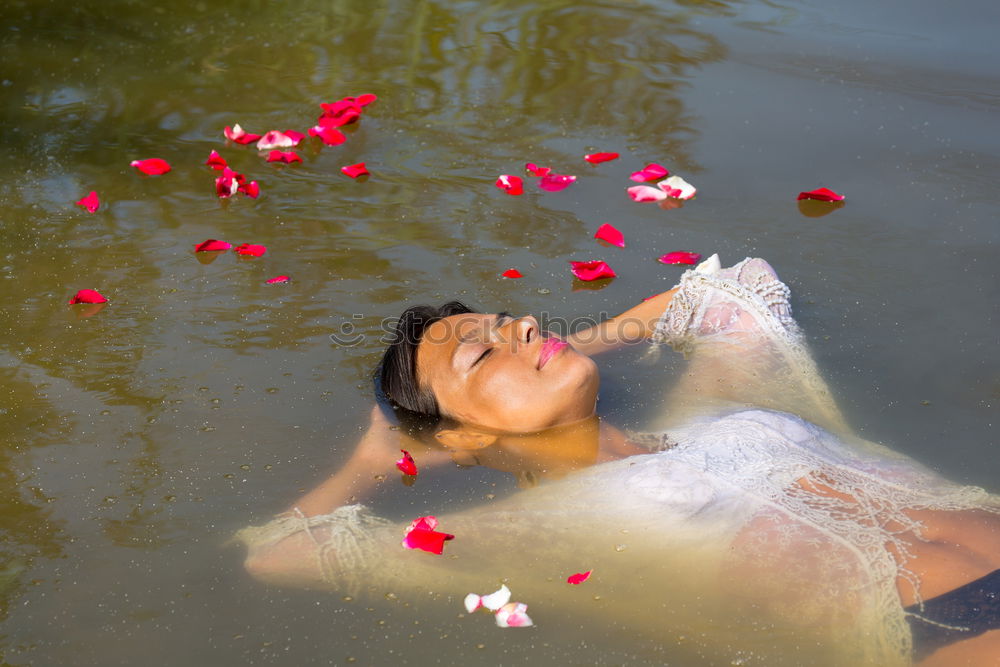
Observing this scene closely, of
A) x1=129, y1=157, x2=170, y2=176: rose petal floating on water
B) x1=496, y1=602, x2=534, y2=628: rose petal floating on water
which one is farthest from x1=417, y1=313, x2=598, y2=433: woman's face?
x1=129, y1=157, x2=170, y2=176: rose petal floating on water

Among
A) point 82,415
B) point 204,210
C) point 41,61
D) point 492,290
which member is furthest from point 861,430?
point 41,61

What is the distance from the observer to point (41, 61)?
5.97m

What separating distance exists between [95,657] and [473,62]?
Result: 13.8 ft

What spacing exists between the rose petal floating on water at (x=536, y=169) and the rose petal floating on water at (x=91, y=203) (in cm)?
193

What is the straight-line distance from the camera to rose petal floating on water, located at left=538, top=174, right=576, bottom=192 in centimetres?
464

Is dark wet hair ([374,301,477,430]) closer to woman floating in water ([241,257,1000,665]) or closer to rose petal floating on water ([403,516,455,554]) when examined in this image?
woman floating in water ([241,257,1000,665])

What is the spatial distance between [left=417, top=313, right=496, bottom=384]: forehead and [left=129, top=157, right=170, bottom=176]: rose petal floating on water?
2.19 m

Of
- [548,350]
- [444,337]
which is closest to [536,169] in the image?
[444,337]

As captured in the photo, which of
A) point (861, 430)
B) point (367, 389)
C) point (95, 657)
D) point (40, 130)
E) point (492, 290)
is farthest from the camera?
point (40, 130)

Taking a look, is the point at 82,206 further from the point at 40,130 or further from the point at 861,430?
the point at 861,430

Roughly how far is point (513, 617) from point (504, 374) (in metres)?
0.75

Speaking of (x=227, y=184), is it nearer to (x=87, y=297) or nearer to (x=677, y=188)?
(x=87, y=297)

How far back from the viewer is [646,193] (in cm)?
451

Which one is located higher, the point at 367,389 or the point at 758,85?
the point at 758,85
